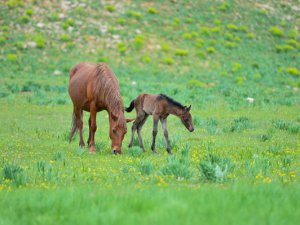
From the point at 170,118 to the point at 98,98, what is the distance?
29.2 feet

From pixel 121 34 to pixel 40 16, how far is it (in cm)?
598

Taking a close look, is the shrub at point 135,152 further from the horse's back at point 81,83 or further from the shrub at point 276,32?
the shrub at point 276,32

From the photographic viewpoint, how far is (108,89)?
14.1 metres

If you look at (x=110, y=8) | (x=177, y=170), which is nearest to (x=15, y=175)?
(x=177, y=170)

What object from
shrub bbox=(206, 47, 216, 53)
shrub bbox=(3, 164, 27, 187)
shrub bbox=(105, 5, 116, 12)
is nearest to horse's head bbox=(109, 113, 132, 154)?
shrub bbox=(3, 164, 27, 187)

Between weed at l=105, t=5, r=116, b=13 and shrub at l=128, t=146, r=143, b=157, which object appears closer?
shrub at l=128, t=146, r=143, b=157

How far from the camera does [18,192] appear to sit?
8.28 metres

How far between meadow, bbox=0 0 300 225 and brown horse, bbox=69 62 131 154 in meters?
0.47

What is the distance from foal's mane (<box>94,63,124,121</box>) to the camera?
1377 cm

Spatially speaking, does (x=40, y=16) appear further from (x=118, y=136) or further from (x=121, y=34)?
(x=118, y=136)

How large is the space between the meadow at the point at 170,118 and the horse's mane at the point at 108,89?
1136mm

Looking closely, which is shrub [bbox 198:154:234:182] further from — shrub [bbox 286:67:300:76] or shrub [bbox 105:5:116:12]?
shrub [bbox 105:5:116:12]

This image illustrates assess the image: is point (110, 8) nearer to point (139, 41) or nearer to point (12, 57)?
point (139, 41)

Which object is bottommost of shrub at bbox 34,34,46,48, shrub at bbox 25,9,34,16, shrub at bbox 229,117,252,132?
shrub at bbox 34,34,46,48
